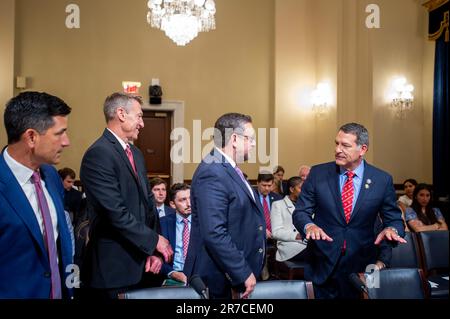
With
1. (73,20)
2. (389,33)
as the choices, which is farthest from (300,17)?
(73,20)

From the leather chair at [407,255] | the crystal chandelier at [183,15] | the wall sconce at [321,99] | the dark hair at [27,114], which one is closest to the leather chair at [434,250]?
the leather chair at [407,255]

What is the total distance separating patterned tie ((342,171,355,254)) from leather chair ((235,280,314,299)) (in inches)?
18.9

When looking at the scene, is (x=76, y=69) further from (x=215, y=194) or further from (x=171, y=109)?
(x=215, y=194)

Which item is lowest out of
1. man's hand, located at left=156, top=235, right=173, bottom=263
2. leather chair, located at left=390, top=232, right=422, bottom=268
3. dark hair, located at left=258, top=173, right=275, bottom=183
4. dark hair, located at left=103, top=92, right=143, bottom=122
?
leather chair, located at left=390, top=232, right=422, bottom=268

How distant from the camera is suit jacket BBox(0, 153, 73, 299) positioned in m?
1.45

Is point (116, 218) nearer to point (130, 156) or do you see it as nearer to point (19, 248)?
point (130, 156)

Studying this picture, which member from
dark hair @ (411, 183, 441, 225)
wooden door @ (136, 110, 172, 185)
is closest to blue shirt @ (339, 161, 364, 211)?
dark hair @ (411, 183, 441, 225)

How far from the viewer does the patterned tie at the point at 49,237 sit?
157 cm

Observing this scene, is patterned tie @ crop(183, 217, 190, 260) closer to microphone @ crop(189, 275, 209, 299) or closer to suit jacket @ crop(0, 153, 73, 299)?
microphone @ crop(189, 275, 209, 299)

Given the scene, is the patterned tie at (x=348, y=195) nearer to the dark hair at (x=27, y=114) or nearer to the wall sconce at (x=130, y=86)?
the dark hair at (x=27, y=114)

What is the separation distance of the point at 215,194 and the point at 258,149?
20.2 feet

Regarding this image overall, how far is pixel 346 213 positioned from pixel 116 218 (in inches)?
44.4

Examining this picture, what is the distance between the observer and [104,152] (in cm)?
211

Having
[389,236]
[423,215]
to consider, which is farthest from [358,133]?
[423,215]
